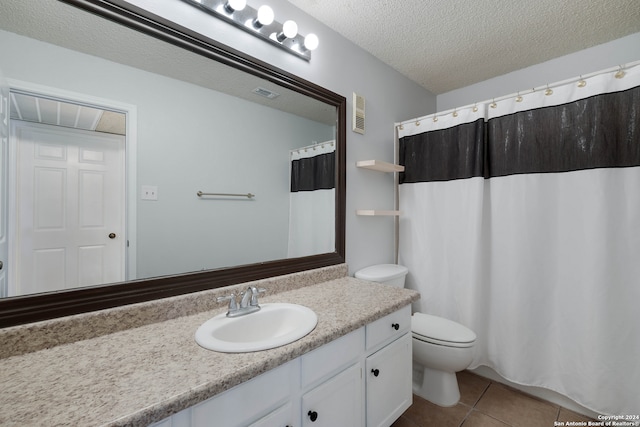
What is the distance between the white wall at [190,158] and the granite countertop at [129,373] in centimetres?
30

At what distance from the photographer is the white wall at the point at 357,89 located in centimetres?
129

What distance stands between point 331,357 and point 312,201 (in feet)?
2.91

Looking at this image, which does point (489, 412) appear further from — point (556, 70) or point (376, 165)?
point (556, 70)

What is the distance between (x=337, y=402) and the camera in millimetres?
1033

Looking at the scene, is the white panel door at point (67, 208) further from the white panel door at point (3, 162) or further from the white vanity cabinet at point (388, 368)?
the white vanity cabinet at point (388, 368)

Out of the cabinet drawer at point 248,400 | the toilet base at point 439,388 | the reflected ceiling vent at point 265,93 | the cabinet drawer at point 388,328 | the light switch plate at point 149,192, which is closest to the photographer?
the cabinet drawer at point 248,400

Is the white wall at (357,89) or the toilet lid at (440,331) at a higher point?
the white wall at (357,89)

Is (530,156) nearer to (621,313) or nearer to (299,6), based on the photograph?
(621,313)

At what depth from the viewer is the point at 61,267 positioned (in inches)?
35.2

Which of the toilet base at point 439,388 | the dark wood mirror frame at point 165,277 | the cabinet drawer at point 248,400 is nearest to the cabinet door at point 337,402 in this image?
the cabinet drawer at point 248,400

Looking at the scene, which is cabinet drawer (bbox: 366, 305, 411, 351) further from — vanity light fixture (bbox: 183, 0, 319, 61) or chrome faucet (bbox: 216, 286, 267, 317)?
vanity light fixture (bbox: 183, 0, 319, 61)

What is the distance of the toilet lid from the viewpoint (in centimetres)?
159

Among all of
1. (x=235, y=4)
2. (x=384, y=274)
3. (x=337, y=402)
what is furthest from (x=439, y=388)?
(x=235, y=4)

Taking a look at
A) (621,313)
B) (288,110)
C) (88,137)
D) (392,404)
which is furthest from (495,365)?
(88,137)
